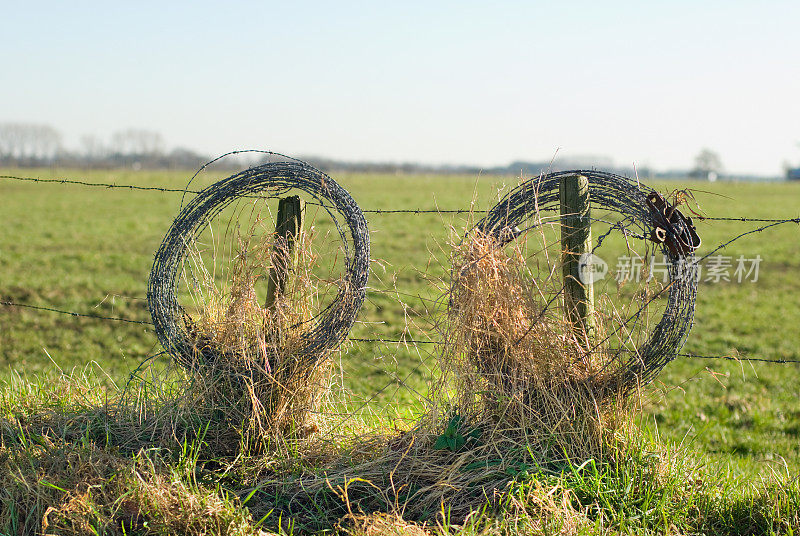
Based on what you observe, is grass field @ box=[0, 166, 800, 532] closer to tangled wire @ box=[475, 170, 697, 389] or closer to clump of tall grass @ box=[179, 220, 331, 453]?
tangled wire @ box=[475, 170, 697, 389]

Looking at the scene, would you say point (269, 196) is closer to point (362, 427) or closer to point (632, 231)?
point (362, 427)

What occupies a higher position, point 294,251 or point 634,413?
point 294,251

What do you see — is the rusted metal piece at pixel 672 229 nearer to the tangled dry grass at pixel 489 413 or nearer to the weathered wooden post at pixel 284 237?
the tangled dry grass at pixel 489 413

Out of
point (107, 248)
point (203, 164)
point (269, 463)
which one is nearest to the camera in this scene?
point (269, 463)

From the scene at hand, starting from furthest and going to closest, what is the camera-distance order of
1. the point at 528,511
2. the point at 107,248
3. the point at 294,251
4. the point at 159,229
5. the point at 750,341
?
the point at 159,229 < the point at 107,248 < the point at 750,341 < the point at 294,251 < the point at 528,511

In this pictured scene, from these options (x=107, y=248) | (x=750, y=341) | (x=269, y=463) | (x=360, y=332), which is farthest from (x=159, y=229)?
(x=269, y=463)

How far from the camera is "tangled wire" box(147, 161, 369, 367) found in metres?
3.99

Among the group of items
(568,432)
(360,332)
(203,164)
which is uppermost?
(203,164)

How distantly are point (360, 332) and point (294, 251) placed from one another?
4.60m

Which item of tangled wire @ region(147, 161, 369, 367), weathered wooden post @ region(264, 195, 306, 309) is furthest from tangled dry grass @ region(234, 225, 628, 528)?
weathered wooden post @ region(264, 195, 306, 309)

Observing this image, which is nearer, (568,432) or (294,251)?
(568,432)

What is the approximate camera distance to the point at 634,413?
364 cm

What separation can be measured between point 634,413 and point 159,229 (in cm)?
1851

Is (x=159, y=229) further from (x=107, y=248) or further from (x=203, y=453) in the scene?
(x=203, y=453)
